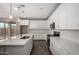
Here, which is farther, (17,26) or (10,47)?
(17,26)

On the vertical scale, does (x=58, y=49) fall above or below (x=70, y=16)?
below

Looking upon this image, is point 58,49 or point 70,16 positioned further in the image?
point 58,49

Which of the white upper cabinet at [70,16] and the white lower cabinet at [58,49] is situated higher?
the white upper cabinet at [70,16]

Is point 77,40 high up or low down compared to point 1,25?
down

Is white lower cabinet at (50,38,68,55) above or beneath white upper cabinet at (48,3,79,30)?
beneath

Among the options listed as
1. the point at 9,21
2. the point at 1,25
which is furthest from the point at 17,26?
the point at 1,25

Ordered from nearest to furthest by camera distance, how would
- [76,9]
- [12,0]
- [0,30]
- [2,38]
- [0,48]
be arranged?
[12,0], [76,9], [0,48], [0,30], [2,38]

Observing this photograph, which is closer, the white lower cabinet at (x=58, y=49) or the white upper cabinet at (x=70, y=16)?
the white upper cabinet at (x=70, y=16)

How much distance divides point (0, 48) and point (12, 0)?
1.14 m

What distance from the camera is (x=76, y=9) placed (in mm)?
1925

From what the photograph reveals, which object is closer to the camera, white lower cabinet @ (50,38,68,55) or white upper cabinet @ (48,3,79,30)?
white upper cabinet @ (48,3,79,30)

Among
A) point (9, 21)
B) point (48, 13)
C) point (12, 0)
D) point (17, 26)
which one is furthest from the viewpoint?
point (48, 13)

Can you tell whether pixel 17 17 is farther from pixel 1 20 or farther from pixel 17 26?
pixel 1 20

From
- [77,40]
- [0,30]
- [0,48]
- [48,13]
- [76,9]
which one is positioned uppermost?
[48,13]
